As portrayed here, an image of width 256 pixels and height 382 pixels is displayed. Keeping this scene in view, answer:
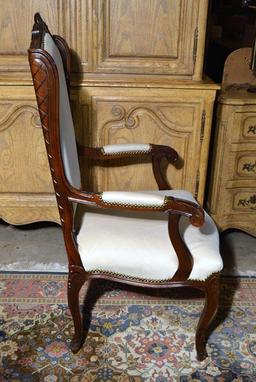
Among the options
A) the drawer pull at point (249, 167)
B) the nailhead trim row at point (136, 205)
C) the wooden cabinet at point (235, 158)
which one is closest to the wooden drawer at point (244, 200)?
the wooden cabinet at point (235, 158)

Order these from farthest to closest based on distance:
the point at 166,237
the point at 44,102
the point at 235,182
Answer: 1. the point at 235,182
2. the point at 166,237
3. the point at 44,102

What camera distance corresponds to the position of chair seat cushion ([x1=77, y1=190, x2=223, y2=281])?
1315 mm

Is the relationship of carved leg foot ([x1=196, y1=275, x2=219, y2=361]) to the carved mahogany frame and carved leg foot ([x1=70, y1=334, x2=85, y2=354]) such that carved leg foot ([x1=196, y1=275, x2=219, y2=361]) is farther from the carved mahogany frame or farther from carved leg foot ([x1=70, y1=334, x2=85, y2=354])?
carved leg foot ([x1=70, y1=334, x2=85, y2=354])

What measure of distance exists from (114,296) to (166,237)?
534 mm

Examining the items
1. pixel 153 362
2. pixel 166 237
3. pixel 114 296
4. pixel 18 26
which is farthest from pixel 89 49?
pixel 153 362

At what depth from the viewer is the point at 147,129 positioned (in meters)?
1.87

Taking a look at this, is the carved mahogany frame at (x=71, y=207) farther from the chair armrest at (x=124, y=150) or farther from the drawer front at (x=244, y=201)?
the drawer front at (x=244, y=201)

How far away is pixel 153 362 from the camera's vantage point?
1471 mm

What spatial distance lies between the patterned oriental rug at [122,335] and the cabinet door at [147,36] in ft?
3.20

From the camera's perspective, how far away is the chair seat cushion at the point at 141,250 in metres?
1.32

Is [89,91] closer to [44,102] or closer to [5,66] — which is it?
[5,66]

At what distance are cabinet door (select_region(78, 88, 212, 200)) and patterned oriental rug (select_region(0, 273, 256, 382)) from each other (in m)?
0.50

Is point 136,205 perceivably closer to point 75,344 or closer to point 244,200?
point 75,344

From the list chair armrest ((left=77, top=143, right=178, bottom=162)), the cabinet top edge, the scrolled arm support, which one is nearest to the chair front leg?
the scrolled arm support
